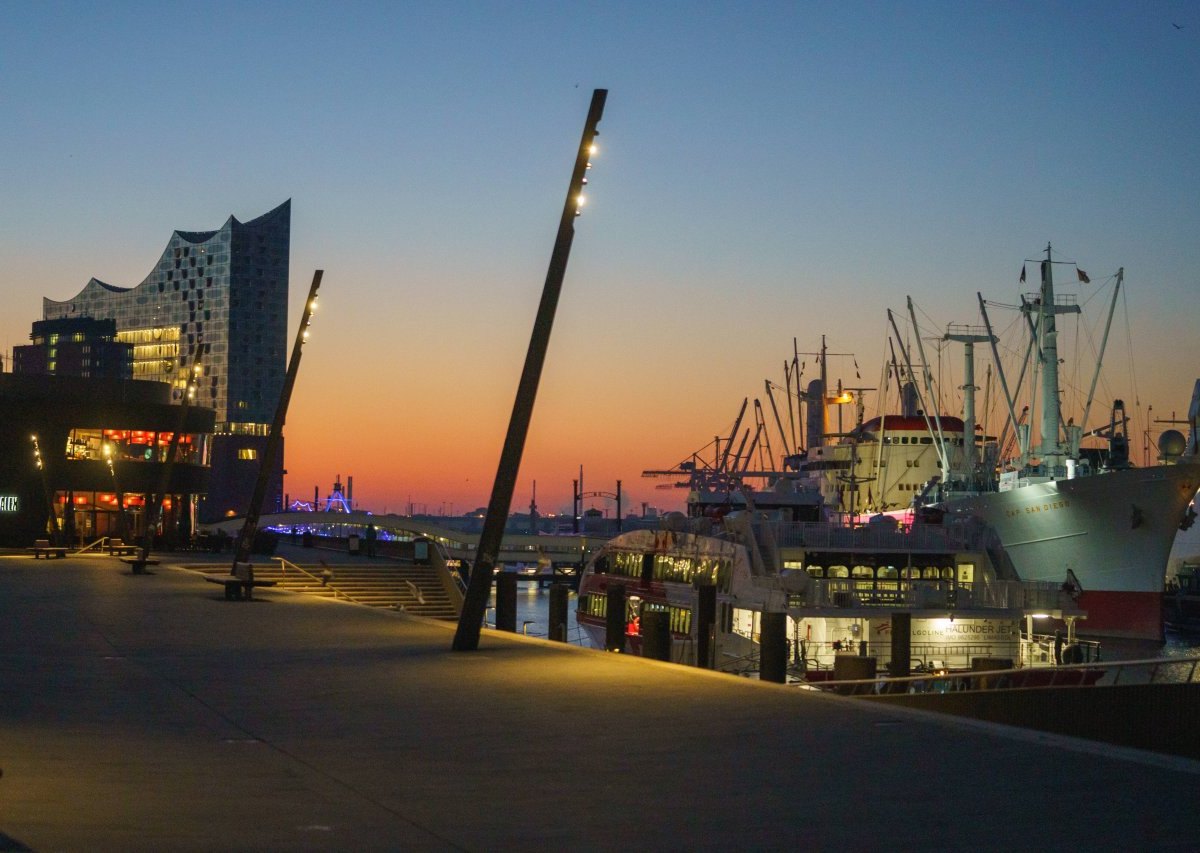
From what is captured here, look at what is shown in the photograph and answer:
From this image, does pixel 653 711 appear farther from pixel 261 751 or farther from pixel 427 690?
pixel 261 751

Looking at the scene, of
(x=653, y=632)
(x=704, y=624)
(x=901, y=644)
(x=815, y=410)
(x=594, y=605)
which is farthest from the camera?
(x=815, y=410)

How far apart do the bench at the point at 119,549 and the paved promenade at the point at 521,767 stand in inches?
1746

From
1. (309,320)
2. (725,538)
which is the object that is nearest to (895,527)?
(725,538)

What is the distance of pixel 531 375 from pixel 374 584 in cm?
2223

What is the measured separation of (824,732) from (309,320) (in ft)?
95.4

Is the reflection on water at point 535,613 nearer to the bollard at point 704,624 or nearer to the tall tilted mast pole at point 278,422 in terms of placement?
the tall tilted mast pole at point 278,422

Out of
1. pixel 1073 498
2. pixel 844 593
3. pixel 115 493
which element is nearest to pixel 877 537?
pixel 844 593

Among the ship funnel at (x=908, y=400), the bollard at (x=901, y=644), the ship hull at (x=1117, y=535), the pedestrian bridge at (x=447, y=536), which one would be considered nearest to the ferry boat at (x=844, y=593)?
the bollard at (x=901, y=644)

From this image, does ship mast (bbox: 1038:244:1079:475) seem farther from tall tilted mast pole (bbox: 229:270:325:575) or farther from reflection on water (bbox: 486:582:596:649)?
tall tilted mast pole (bbox: 229:270:325:575)

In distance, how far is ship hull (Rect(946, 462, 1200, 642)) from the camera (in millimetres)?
66625

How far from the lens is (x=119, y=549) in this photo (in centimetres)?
6347

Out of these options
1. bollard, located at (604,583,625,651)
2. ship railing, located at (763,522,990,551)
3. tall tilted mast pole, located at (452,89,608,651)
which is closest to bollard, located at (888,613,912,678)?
bollard, located at (604,583,625,651)

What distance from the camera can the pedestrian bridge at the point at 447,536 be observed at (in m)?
125

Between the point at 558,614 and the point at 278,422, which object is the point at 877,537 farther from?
the point at 278,422
